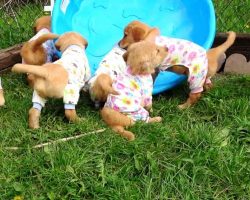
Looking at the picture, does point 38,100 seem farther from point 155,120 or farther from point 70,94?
point 155,120

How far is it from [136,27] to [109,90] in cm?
73

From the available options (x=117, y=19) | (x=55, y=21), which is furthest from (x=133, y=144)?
(x=117, y=19)

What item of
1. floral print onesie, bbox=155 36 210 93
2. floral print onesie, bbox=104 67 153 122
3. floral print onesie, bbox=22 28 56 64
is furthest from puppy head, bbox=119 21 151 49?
floral print onesie, bbox=22 28 56 64

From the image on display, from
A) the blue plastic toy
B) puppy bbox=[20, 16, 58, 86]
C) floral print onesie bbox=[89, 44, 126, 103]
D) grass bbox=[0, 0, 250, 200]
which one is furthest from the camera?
the blue plastic toy

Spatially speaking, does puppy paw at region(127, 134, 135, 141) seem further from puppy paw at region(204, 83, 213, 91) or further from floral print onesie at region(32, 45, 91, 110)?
puppy paw at region(204, 83, 213, 91)

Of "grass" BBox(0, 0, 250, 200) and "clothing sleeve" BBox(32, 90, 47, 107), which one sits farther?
"clothing sleeve" BBox(32, 90, 47, 107)

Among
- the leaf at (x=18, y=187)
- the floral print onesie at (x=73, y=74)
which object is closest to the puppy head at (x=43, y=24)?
the floral print onesie at (x=73, y=74)

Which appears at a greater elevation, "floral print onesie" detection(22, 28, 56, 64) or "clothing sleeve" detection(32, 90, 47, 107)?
"floral print onesie" detection(22, 28, 56, 64)

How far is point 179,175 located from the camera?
3361 millimetres

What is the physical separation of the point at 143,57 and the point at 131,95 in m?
0.30

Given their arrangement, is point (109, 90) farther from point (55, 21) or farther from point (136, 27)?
point (55, 21)

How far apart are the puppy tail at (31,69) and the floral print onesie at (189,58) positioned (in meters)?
1.03

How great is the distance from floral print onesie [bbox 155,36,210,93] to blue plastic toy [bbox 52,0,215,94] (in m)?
0.58

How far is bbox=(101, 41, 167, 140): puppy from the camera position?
3891mm
